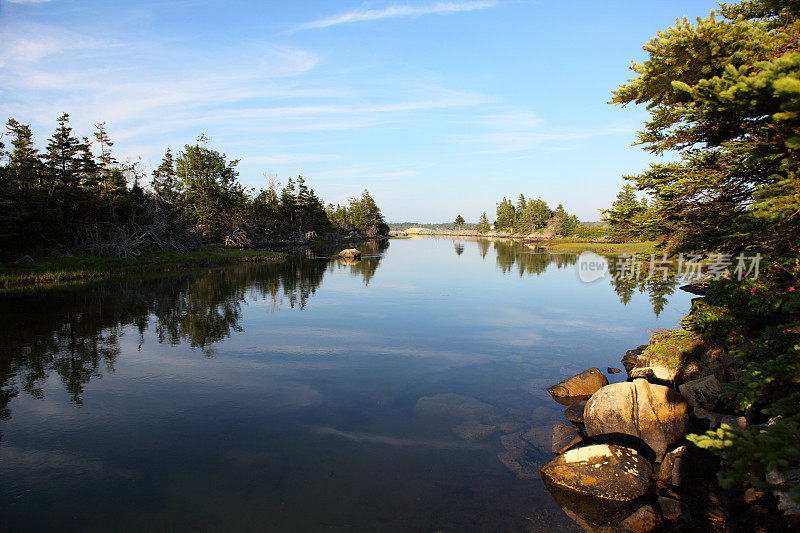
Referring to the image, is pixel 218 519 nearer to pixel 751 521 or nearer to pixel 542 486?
pixel 542 486

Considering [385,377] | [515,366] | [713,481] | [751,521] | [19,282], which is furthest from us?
[19,282]

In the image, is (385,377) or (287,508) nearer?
(287,508)

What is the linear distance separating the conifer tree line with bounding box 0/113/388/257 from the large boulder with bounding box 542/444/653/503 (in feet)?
127

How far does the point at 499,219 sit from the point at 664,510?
16370 centimetres

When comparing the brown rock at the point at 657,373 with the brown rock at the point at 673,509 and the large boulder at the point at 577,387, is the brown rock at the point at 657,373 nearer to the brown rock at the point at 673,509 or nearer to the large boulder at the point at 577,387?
the large boulder at the point at 577,387

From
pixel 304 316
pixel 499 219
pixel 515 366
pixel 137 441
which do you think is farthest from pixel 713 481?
pixel 499 219

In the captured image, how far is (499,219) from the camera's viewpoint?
6501 inches

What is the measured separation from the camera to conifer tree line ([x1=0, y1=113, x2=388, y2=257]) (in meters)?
34.5

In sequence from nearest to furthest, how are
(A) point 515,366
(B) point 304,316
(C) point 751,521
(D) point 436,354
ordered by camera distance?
(C) point 751,521 < (A) point 515,366 < (D) point 436,354 < (B) point 304,316

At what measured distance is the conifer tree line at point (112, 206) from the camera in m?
34.5

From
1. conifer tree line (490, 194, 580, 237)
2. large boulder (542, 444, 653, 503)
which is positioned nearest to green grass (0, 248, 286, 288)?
large boulder (542, 444, 653, 503)

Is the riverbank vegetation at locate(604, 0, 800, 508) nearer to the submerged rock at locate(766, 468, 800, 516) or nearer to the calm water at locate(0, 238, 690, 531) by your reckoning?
the submerged rock at locate(766, 468, 800, 516)

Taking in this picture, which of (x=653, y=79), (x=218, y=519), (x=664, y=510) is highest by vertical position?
(x=653, y=79)

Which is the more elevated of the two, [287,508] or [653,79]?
[653,79]
